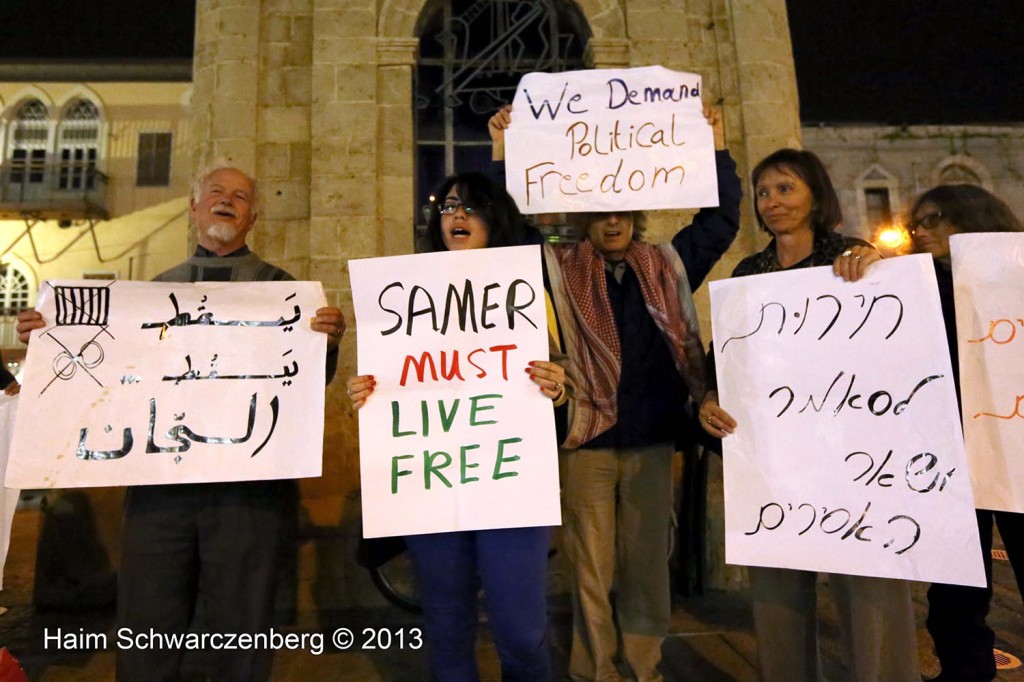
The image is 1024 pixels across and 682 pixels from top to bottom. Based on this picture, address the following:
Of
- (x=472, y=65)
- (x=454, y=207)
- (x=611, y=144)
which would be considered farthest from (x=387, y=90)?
(x=454, y=207)

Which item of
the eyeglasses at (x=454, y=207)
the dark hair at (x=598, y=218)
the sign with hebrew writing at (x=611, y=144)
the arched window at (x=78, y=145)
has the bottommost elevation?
the eyeglasses at (x=454, y=207)

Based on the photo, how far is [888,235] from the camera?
20.3 metres

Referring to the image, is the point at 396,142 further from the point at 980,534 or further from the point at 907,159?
the point at 907,159

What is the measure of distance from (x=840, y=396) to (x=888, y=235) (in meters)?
22.5

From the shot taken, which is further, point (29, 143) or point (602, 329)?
point (29, 143)

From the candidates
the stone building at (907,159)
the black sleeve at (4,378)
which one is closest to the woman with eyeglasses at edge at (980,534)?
the black sleeve at (4,378)

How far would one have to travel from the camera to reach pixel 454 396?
6.40 feet

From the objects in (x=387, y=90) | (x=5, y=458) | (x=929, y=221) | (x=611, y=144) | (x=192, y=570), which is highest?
(x=387, y=90)

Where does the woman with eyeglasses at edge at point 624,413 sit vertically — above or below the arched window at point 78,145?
below

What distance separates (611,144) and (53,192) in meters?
24.7

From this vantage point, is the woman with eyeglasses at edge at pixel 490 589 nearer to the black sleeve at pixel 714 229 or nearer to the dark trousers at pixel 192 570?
the dark trousers at pixel 192 570

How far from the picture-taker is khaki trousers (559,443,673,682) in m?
2.40

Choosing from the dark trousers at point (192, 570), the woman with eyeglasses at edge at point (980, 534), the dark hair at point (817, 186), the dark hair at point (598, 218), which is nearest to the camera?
the dark trousers at point (192, 570)

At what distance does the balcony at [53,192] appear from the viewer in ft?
64.7
